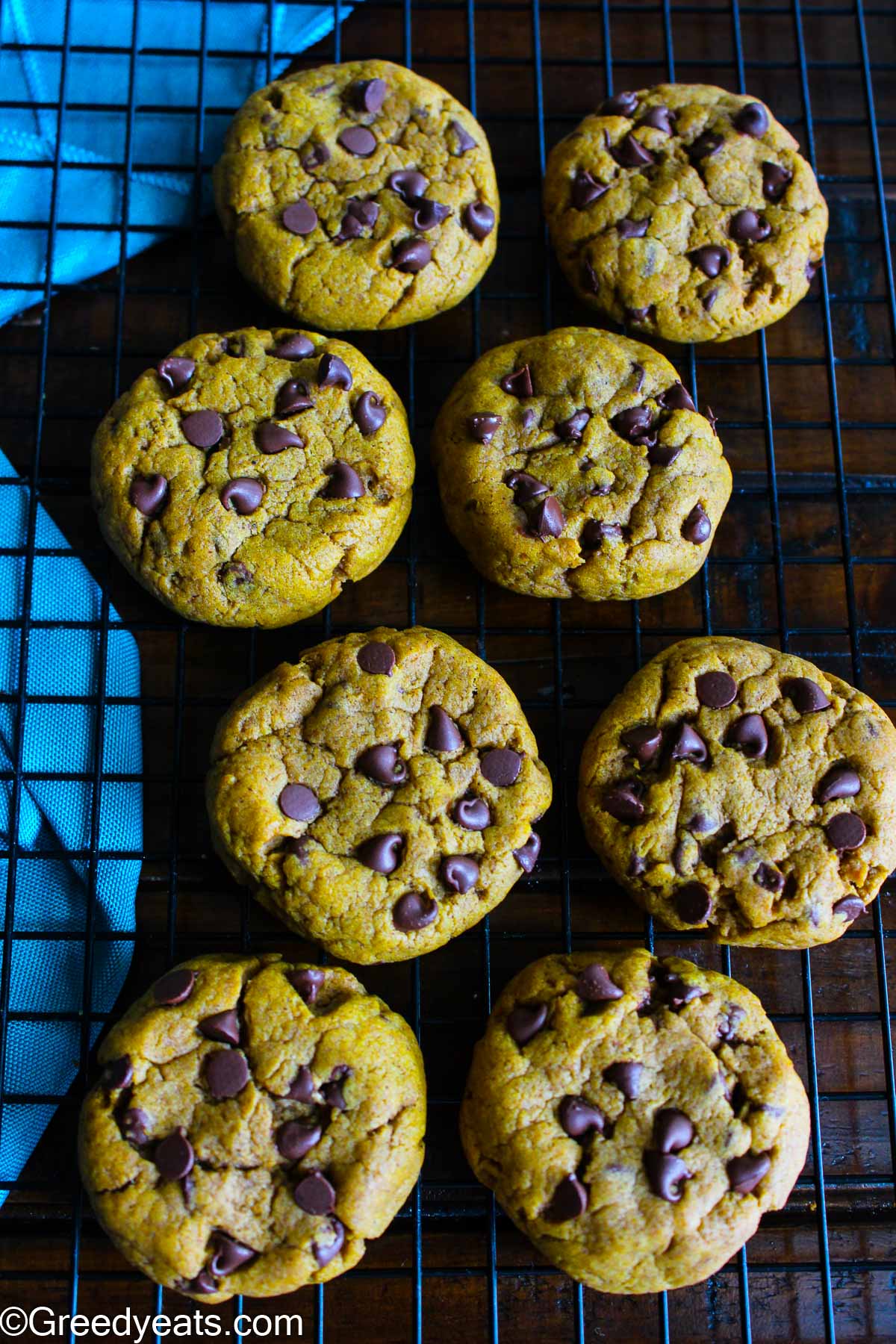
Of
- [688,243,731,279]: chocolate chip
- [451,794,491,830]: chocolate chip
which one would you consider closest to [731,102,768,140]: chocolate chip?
[688,243,731,279]: chocolate chip

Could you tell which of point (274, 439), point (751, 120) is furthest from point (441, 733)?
point (751, 120)

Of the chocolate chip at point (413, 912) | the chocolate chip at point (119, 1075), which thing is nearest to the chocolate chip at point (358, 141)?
the chocolate chip at point (413, 912)

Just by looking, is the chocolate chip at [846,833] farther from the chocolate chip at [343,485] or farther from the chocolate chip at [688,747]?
the chocolate chip at [343,485]

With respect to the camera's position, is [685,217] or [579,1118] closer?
[579,1118]

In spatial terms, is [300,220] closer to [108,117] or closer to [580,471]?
[108,117]

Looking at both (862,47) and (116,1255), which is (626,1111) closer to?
(116,1255)

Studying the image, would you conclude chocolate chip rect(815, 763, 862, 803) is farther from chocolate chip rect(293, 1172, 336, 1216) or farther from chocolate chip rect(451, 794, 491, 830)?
chocolate chip rect(293, 1172, 336, 1216)
